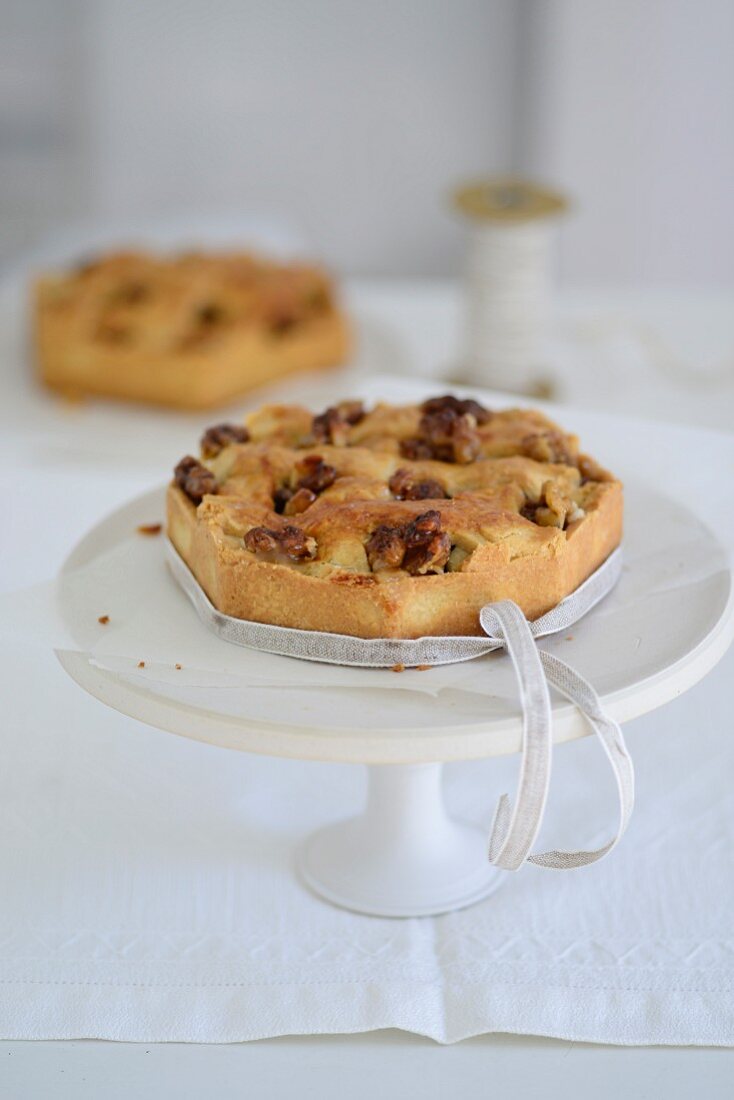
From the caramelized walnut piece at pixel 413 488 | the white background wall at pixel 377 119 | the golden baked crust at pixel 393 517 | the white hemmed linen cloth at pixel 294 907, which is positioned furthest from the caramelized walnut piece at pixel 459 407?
the white background wall at pixel 377 119

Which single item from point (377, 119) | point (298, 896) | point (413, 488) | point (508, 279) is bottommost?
point (298, 896)

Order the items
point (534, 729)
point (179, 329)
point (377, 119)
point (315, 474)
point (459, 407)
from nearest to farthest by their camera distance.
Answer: point (534, 729) → point (315, 474) → point (459, 407) → point (179, 329) → point (377, 119)

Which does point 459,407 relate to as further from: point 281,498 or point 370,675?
point 370,675

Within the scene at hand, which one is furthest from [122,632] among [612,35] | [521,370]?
[612,35]

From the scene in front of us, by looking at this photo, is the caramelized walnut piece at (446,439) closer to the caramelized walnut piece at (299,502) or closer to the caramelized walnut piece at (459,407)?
the caramelized walnut piece at (459,407)

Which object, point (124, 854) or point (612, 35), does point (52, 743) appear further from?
point (612, 35)

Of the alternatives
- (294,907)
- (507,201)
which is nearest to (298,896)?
(294,907)

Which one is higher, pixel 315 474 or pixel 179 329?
pixel 315 474
